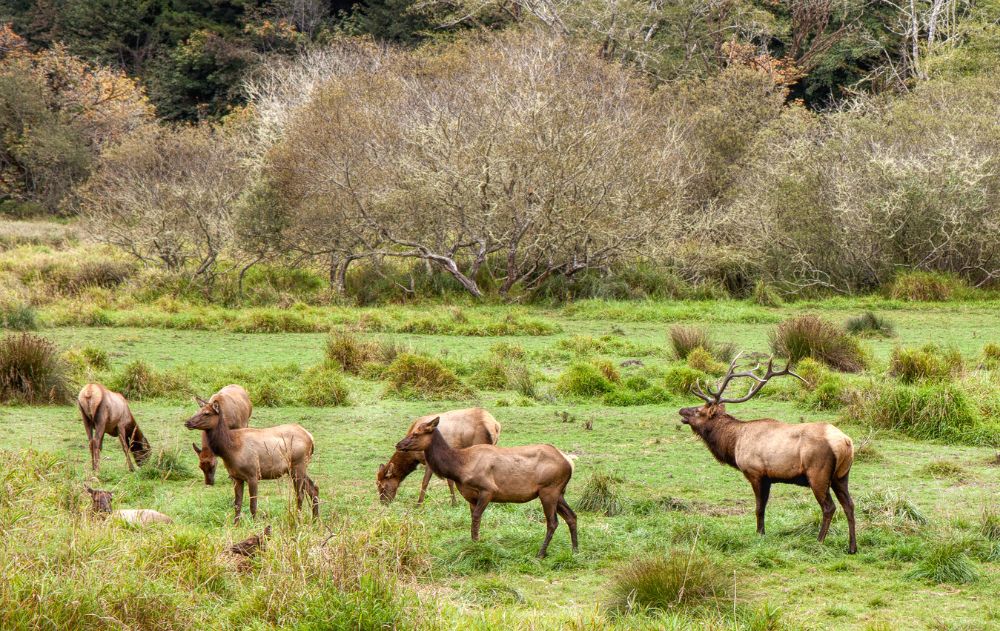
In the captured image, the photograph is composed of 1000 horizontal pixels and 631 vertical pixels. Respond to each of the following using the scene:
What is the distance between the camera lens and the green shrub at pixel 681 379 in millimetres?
15375

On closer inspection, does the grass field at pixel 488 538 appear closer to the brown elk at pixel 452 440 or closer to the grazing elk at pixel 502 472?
the brown elk at pixel 452 440

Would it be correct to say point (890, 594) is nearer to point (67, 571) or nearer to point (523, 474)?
point (523, 474)

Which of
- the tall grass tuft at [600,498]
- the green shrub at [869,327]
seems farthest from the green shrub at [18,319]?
the green shrub at [869,327]

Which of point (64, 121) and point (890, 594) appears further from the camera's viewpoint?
point (64, 121)

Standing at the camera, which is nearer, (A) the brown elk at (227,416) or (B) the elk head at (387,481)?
(B) the elk head at (387,481)

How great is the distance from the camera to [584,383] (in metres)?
15.7

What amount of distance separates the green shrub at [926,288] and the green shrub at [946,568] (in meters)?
19.3

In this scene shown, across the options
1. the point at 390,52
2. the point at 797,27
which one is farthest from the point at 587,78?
the point at 797,27

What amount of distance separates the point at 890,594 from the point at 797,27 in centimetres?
4421

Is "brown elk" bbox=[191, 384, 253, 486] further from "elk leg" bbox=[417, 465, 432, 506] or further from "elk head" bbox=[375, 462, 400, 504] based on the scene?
"elk leg" bbox=[417, 465, 432, 506]

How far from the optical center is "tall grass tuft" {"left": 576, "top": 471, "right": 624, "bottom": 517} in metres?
9.36

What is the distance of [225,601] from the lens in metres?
6.81

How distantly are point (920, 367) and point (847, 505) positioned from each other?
7.55 metres

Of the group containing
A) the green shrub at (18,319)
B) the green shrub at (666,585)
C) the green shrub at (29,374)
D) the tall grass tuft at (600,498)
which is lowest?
the green shrub at (18,319)
